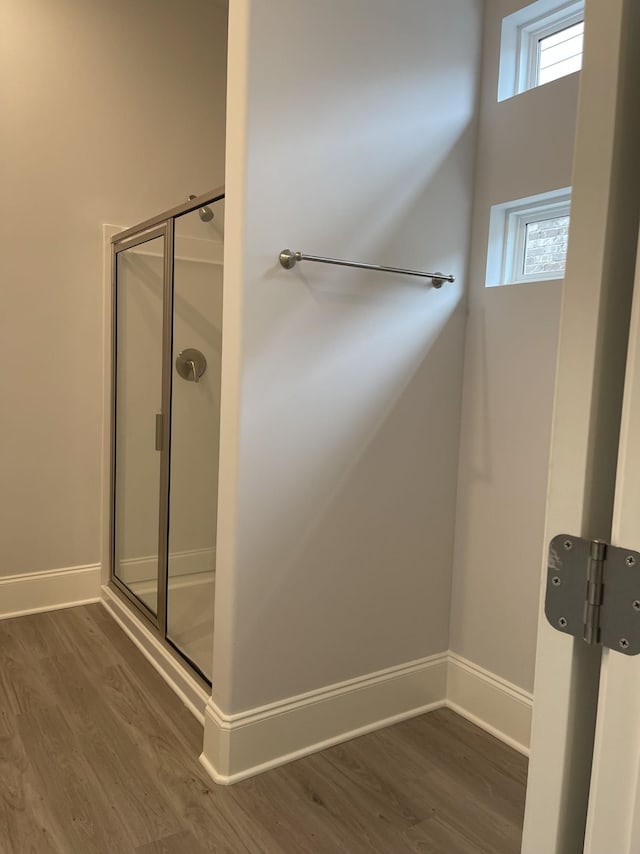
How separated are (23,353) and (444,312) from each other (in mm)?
1901

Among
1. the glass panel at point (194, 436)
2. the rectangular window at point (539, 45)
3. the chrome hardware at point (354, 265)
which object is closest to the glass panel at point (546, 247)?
the chrome hardware at point (354, 265)

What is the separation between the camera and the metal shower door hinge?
578 mm

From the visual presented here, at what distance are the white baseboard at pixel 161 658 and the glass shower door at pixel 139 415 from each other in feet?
0.24

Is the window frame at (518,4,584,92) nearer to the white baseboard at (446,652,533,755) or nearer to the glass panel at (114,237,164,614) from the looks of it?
the glass panel at (114,237,164,614)

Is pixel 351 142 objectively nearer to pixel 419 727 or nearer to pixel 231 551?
pixel 231 551

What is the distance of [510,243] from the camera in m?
2.25

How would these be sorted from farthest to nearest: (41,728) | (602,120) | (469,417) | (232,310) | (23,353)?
(23,353) → (469,417) → (41,728) → (232,310) → (602,120)

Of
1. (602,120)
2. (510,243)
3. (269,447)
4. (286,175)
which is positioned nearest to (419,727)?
(269,447)

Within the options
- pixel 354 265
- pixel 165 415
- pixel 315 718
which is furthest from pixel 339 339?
pixel 315 718

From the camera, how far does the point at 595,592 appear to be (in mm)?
604

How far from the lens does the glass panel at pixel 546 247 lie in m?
2.12

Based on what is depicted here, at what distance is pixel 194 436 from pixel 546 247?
4.64 ft

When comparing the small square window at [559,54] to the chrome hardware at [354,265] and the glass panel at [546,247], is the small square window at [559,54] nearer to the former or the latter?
the glass panel at [546,247]

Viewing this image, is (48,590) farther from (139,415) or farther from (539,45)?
(539,45)
